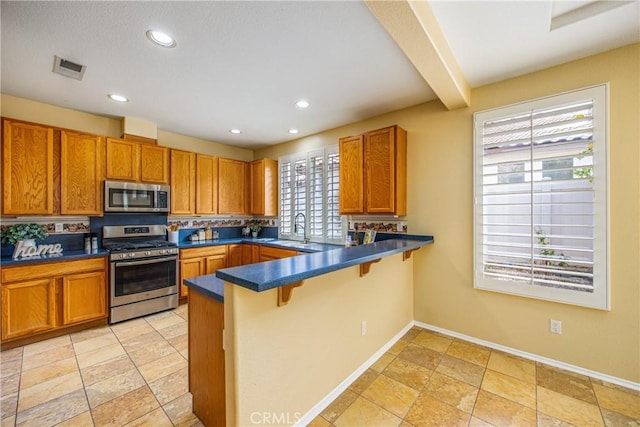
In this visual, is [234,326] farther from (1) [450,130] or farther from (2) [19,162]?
(2) [19,162]

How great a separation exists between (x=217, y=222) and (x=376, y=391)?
155 inches

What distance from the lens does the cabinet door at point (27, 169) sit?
2.70 meters

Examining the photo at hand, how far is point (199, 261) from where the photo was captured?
4.03 m

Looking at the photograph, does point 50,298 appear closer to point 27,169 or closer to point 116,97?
point 27,169

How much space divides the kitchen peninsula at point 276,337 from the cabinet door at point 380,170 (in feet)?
3.21

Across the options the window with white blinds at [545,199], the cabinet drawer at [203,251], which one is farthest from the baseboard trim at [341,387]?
the cabinet drawer at [203,251]

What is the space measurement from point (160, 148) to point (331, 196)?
257cm

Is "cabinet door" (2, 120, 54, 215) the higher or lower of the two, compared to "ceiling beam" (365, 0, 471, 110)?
lower

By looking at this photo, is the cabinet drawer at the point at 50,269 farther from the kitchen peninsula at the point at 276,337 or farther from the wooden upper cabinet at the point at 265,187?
the wooden upper cabinet at the point at 265,187

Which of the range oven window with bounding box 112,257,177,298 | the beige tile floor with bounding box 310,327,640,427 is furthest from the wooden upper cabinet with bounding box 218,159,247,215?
the beige tile floor with bounding box 310,327,640,427

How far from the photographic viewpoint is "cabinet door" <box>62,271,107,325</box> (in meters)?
2.90

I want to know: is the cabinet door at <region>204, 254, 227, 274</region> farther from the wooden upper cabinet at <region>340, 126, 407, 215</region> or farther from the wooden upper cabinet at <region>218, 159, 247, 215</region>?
the wooden upper cabinet at <region>340, 126, 407, 215</region>

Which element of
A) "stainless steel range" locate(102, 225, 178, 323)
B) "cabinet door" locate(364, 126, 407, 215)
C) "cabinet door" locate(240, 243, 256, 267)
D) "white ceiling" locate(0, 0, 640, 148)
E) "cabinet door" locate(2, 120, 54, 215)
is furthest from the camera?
"cabinet door" locate(240, 243, 256, 267)

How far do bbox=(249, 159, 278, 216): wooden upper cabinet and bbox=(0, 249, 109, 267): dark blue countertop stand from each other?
2.29 meters
